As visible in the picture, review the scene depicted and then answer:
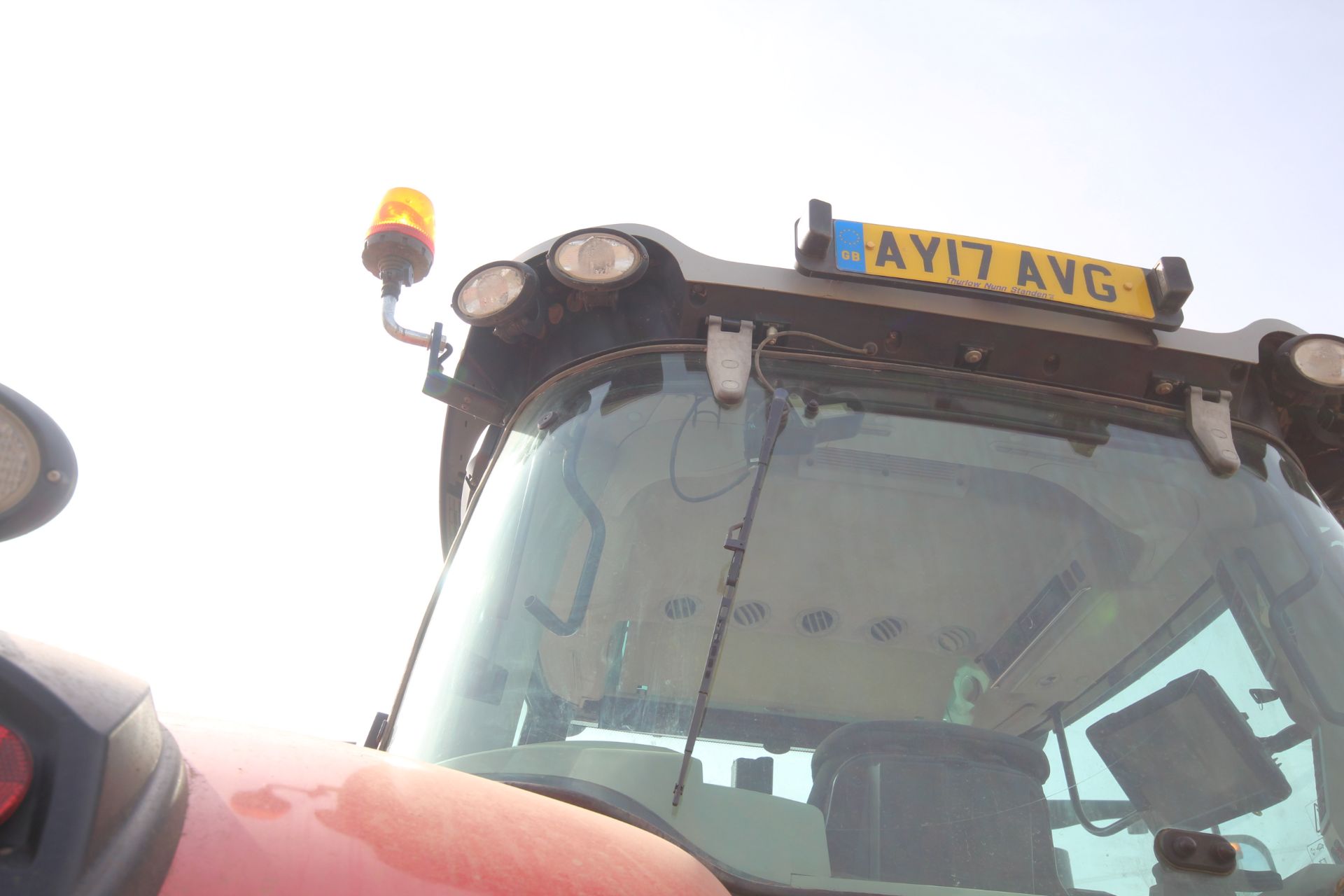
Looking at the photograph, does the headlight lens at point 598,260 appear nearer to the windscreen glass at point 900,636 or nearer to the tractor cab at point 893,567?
the tractor cab at point 893,567

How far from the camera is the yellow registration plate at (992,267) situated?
264 cm

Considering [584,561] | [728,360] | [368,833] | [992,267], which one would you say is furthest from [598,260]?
[368,833]

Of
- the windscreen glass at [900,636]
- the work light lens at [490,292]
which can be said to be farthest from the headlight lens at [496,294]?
the windscreen glass at [900,636]

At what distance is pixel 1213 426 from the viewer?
2.49 m

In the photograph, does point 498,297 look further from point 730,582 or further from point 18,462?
point 18,462

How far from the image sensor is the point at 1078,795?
71.3 inches

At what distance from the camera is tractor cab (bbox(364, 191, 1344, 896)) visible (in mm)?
1708

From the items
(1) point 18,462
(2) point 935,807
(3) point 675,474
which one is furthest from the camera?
(3) point 675,474

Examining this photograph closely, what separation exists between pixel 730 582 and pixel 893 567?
0.52 meters

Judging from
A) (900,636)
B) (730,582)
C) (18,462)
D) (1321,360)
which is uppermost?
(1321,360)

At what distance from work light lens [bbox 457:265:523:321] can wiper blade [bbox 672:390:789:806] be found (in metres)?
0.79

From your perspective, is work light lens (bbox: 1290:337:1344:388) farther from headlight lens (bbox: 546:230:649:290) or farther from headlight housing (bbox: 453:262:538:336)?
headlight housing (bbox: 453:262:538:336)

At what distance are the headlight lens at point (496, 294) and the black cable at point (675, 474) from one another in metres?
0.55

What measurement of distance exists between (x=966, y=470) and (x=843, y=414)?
1.01ft
